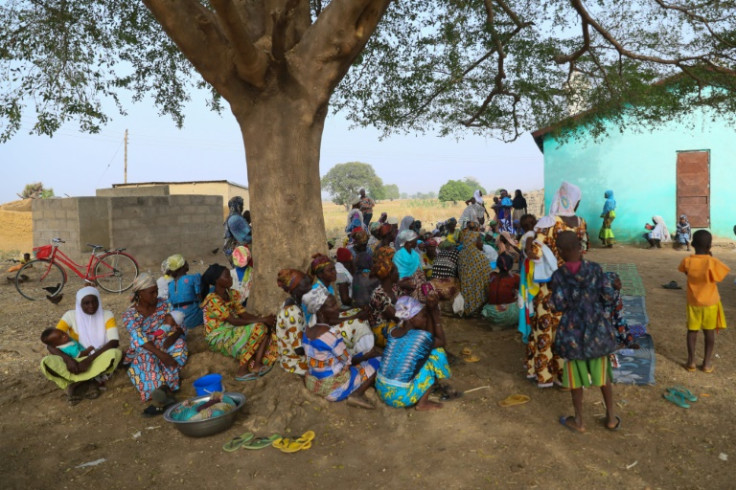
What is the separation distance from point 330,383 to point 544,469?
5.81ft

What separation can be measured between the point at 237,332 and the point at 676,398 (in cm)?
389

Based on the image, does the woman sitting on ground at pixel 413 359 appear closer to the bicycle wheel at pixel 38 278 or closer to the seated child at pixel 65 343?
the seated child at pixel 65 343

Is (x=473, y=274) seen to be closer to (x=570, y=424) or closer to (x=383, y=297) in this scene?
(x=383, y=297)

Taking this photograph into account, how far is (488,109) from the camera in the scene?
11195mm

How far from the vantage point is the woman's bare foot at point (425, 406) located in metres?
4.19

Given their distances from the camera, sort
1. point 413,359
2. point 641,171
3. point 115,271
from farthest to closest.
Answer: point 641,171, point 115,271, point 413,359

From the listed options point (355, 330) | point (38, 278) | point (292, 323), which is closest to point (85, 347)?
point (292, 323)

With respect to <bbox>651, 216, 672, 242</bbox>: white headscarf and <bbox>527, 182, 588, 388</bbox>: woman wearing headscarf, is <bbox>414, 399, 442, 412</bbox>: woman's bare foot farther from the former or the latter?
<bbox>651, 216, 672, 242</bbox>: white headscarf

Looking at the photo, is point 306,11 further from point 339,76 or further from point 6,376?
point 6,376

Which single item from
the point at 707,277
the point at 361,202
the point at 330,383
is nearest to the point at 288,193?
the point at 330,383

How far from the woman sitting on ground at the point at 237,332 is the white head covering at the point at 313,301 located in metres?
0.95

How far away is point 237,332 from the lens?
5.20m

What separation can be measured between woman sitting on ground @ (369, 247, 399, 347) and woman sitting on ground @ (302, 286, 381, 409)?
1.95ft

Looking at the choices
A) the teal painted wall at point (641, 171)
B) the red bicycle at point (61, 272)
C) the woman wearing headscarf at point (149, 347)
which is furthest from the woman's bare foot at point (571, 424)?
the teal painted wall at point (641, 171)
